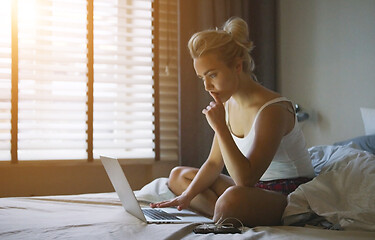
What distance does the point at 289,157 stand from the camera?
1824 mm

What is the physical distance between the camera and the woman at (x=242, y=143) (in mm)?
1566

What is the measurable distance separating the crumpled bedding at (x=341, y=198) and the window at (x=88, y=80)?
1933 mm

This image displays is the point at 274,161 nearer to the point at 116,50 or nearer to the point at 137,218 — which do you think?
the point at 137,218

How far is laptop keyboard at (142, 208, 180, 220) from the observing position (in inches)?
63.8

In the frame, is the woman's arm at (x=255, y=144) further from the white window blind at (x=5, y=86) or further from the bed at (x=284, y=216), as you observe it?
the white window blind at (x=5, y=86)

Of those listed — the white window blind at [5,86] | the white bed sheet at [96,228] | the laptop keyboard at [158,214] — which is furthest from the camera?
the white window blind at [5,86]

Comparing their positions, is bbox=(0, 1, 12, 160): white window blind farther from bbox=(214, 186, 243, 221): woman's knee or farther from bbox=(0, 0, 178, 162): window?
bbox=(214, 186, 243, 221): woman's knee

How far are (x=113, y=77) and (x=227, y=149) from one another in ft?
6.56

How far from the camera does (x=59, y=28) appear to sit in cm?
336

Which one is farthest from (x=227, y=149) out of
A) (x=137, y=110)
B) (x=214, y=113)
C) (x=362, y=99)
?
(x=137, y=110)

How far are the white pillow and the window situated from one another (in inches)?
56.1

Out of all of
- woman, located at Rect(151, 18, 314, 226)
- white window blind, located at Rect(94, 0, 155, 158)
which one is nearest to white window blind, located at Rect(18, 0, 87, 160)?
white window blind, located at Rect(94, 0, 155, 158)

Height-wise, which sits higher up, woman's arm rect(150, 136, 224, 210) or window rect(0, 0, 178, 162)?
window rect(0, 0, 178, 162)

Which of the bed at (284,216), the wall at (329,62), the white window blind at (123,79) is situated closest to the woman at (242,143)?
the bed at (284,216)
